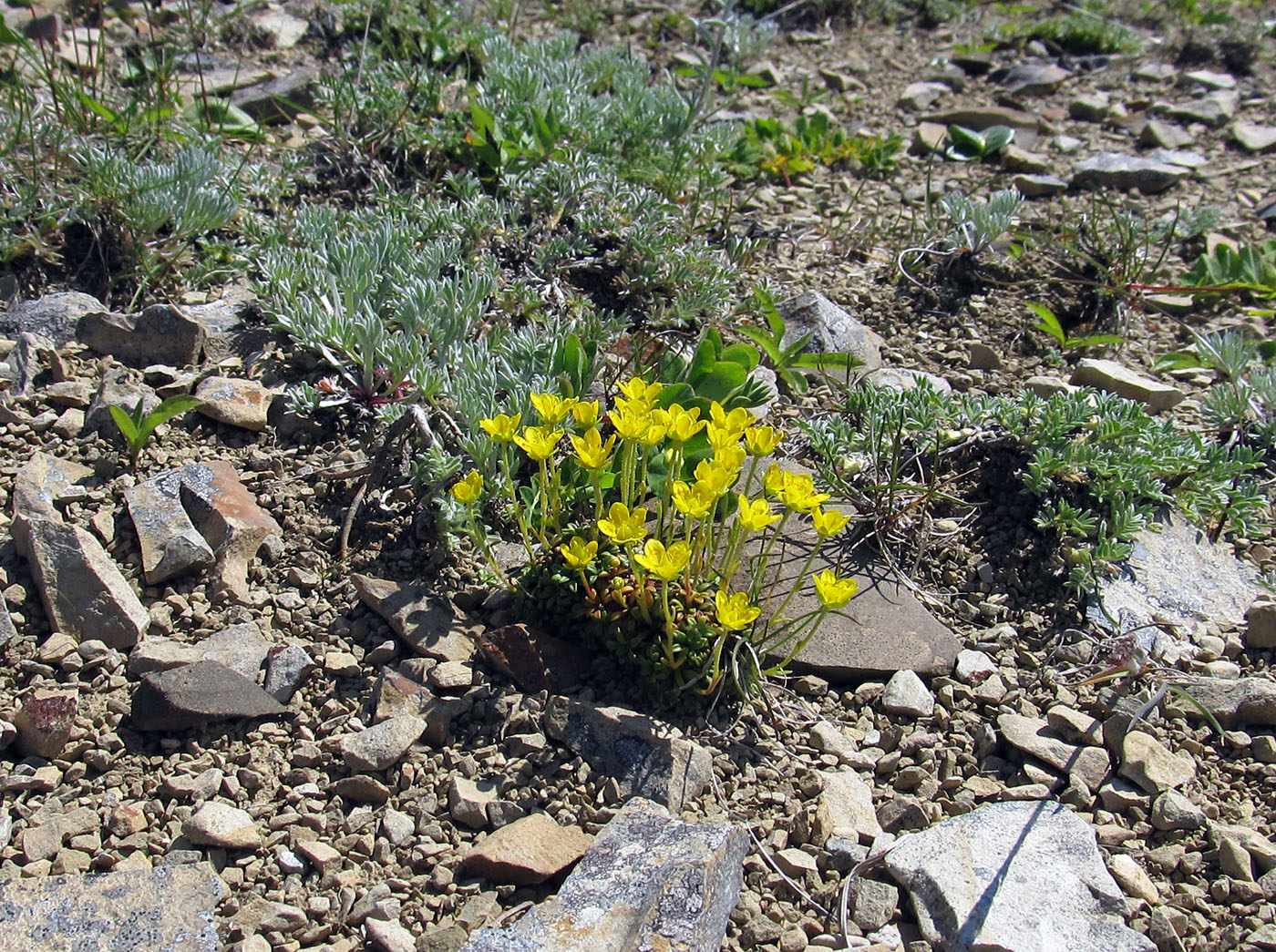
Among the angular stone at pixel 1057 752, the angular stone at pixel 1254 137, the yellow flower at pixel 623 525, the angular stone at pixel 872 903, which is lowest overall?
the angular stone at pixel 872 903

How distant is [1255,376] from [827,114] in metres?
2.92

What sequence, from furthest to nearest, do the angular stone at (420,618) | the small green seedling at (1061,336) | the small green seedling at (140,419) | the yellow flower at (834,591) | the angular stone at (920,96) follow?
1. the angular stone at (920,96)
2. the small green seedling at (1061,336)
3. the small green seedling at (140,419)
4. the angular stone at (420,618)
5. the yellow flower at (834,591)

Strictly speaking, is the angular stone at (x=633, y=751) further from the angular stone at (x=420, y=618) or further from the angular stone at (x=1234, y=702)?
the angular stone at (x=1234, y=702)

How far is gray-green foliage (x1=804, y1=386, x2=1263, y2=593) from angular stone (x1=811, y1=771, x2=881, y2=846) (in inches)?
37.2

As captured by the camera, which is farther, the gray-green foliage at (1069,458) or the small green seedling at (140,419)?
the gray-green foliage at (1069,458)

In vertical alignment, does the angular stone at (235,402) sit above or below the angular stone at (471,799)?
above

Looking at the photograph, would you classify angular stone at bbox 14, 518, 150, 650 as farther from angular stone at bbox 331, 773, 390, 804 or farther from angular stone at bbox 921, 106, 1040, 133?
angular stone at bbox 921, 106, 1040, 133

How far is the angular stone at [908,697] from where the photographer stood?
115 inches

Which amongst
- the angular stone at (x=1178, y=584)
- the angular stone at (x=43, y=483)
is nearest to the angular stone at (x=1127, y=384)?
the angular stone at (x=1178, y=584)

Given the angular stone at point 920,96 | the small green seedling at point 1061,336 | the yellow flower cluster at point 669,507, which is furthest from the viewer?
the angular stone at point 920,96

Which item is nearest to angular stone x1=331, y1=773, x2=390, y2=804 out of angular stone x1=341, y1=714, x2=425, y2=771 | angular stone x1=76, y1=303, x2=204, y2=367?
angular stone x1=341, y1=714, x2=425, y2=771

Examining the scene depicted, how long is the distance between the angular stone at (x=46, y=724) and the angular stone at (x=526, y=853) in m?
1.00

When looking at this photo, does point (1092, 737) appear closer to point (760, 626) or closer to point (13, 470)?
point (760, 626)

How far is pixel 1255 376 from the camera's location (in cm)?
396
